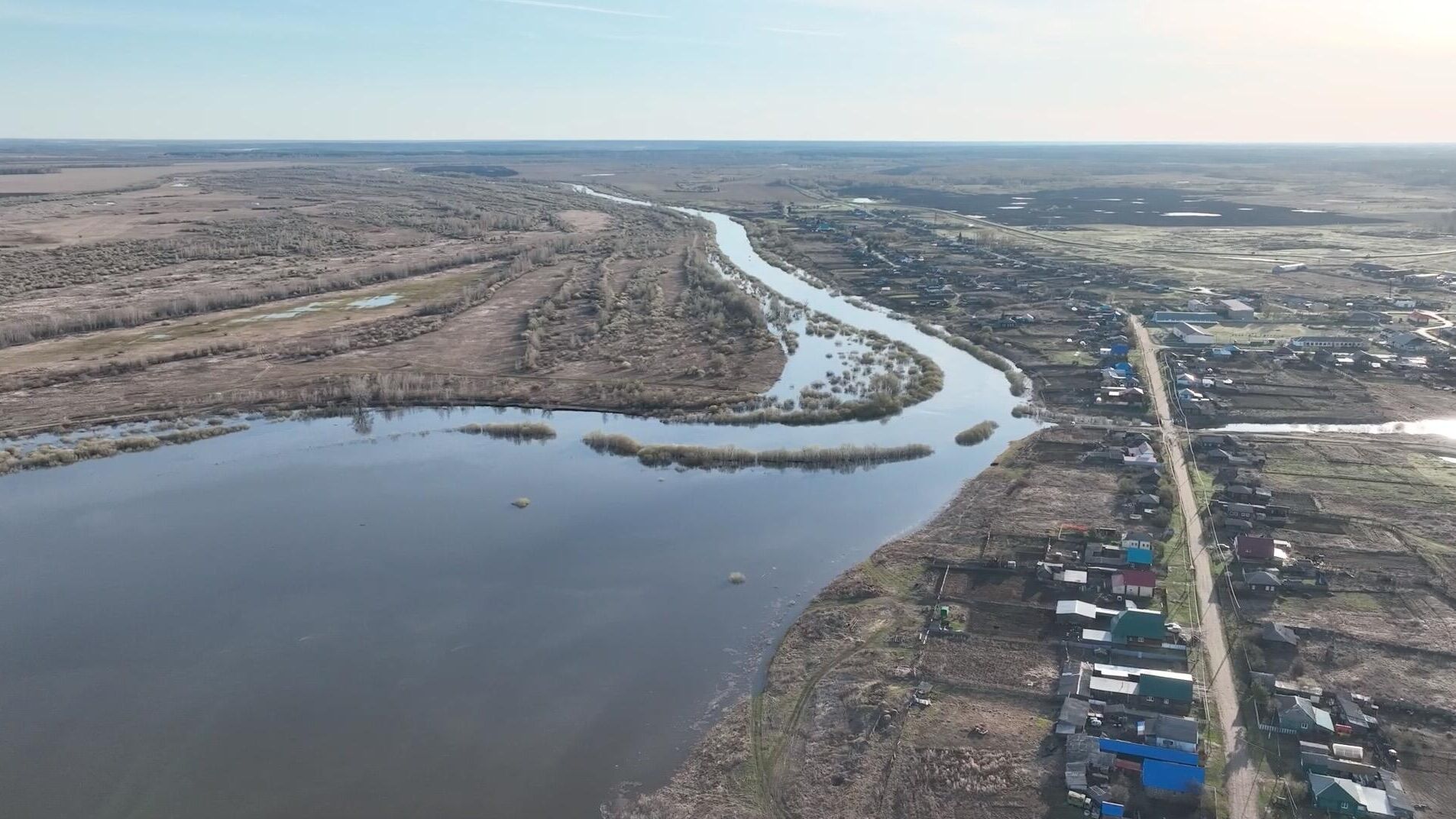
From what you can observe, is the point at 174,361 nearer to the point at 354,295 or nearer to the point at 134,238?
the point at 354,295

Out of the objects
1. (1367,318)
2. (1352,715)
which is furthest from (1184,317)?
(1352,715)

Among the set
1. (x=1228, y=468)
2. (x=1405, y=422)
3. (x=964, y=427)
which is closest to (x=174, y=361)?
(x=964, y=427)

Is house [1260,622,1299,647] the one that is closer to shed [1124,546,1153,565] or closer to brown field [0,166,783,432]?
shed [1124,546,1153,565]

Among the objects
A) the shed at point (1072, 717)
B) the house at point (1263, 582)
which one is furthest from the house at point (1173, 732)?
the house at point (1263, 582)

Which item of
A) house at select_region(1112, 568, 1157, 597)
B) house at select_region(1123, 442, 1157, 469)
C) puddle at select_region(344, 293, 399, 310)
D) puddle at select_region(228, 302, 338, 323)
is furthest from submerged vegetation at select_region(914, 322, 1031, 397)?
puddle at select_region(228, 302, 338, 323)

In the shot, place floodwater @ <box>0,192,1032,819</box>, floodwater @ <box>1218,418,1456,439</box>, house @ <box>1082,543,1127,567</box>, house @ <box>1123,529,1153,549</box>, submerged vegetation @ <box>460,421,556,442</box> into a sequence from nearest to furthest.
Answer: floodwater @ <box>0,192,1032,819</box>
house @ <box>1082,543,1127,567</box>
house @ <box>1123,529,1153,549</box>
floodwater @ <box>1218,418,1456,439</box>
submerged vegetation @ <box>460,421,556,442</box>

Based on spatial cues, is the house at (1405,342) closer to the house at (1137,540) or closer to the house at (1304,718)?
the house at (1137,540)

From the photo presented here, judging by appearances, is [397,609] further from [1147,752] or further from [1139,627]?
[1139,627]
